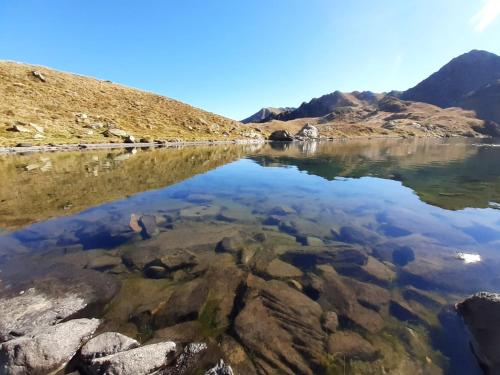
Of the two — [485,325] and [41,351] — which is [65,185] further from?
[485,325]

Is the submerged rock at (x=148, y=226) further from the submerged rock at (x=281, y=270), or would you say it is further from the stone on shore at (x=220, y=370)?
the stone on shore at (x=220, y=370)

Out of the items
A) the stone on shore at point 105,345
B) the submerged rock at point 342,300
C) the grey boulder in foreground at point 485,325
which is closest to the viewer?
the stone on shore at point 105,345

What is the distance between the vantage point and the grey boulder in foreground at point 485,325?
6758mm

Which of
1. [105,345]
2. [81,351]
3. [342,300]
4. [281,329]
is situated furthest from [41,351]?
[342,300]

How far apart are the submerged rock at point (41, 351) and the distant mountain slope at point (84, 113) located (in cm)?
6947

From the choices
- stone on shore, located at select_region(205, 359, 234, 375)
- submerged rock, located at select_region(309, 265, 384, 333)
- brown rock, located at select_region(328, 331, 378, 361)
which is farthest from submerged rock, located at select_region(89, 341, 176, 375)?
submerged rock, located at select_region(309, 265, 384, 333)

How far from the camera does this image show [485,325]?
25.4 ft

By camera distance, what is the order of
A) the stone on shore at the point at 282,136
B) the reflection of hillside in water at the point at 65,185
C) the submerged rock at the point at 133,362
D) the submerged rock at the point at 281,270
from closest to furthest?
the submerged rock at the point at 133,362 < the submerged rock at the point at 281,270 < the reflection of hillside in water at the point at 65,185 < the stone on shore at the point at 282,136

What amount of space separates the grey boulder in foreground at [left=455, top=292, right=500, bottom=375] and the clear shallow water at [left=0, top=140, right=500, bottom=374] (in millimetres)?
329

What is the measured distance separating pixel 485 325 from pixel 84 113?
121 metres

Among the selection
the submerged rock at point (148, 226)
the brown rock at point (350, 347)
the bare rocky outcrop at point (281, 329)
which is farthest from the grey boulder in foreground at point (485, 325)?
the submerged rock at point (148, 226)

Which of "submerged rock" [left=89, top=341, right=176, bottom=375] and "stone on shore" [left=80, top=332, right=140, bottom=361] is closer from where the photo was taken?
"submerged rock" [left=89, top=341, right=176, bottom=375]

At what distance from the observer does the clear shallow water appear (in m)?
7.73

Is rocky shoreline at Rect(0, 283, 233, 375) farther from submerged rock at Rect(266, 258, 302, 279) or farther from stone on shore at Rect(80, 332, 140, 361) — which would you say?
submerged rock at Rect(266, 258, 302, 279)
